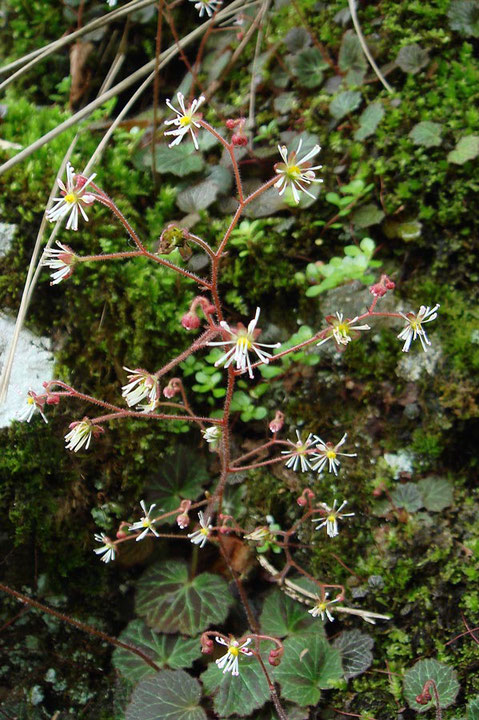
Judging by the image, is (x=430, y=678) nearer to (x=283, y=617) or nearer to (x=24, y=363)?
(x=283, y=617)

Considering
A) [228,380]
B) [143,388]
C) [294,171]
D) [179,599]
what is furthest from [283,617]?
[294,171]

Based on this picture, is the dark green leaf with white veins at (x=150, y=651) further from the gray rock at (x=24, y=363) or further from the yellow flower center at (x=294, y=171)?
the yellow flower center at (x=294, y=171)

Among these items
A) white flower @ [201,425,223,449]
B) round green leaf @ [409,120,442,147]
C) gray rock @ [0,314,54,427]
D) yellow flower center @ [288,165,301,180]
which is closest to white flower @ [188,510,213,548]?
white flower @ [201,425,223,449]

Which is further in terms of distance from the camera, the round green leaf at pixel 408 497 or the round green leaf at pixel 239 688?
the round green leaf at pixel 408 497

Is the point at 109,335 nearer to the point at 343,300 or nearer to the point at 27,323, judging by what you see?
the point at 27,323

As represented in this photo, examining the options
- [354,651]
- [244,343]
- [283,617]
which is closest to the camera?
[244,343]

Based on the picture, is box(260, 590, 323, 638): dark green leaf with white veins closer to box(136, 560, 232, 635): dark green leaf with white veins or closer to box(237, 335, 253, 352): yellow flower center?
box(136, 560, 232, 635): dark green leaf with white veins

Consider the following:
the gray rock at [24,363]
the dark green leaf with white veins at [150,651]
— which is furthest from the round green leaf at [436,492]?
the gray rock at [24,363]

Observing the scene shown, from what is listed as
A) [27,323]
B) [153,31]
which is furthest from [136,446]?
[153,31]
